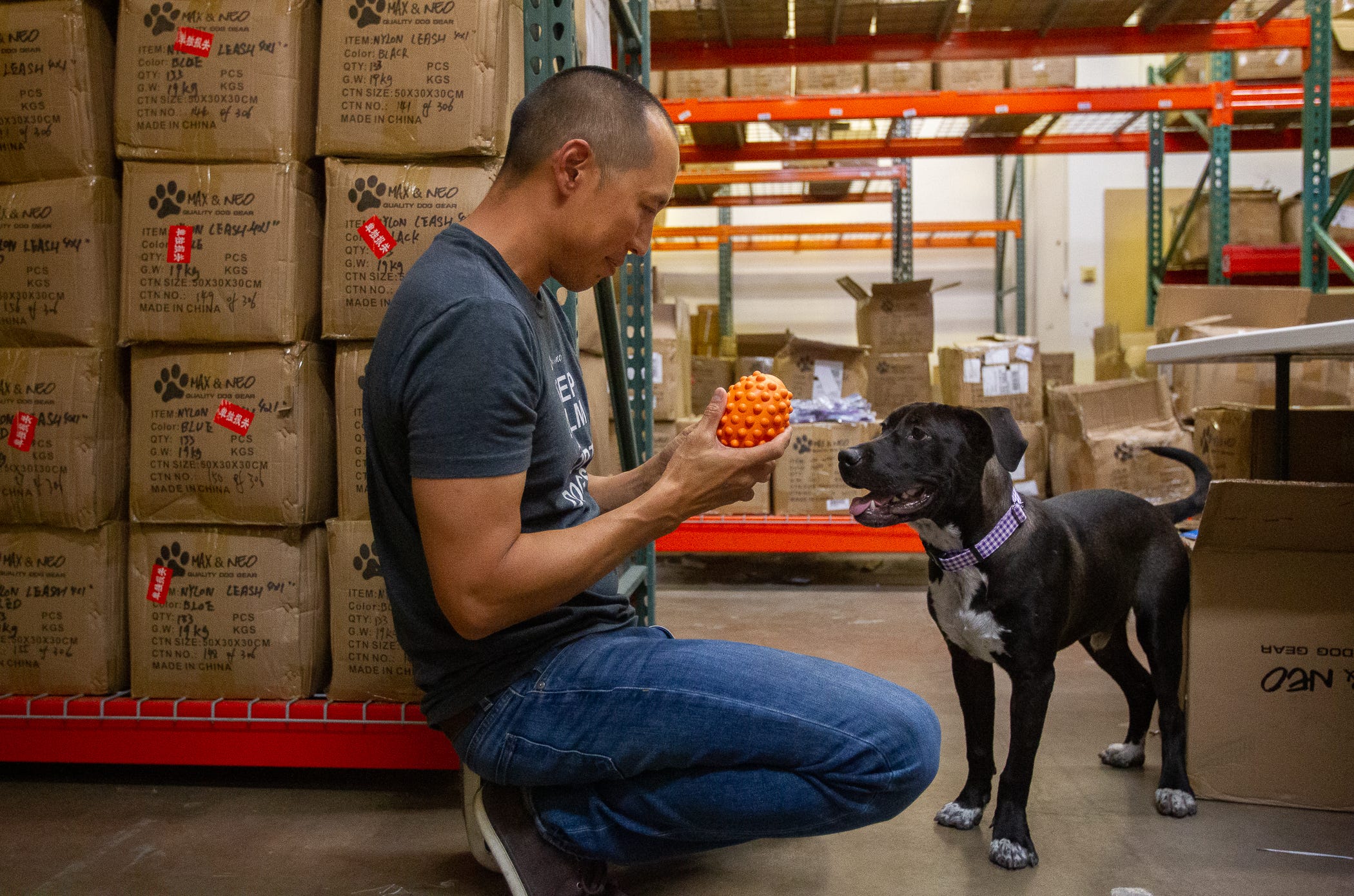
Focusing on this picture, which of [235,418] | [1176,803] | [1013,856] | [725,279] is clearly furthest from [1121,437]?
[725,279]

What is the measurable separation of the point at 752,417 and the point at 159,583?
1.57m

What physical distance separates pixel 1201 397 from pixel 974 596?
12.0 feet

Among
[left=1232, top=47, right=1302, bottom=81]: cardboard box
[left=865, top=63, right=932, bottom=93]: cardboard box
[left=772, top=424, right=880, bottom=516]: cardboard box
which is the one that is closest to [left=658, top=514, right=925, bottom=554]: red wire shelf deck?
[left=772, top=424, right=880, bottom=516]: cardboard box

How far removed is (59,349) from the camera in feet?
6.87

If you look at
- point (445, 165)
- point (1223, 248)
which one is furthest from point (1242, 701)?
point (1223, 248)

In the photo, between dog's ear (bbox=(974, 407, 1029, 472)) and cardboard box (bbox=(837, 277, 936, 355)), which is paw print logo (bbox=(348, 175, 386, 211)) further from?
cardboard box (bbox=(837, 277, 936, 355))

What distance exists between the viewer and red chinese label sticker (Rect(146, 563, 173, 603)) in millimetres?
2090

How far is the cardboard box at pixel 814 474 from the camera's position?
4.49 m

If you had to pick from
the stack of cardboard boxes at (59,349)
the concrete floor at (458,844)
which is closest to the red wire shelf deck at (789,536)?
the concrete floor at (458,844)

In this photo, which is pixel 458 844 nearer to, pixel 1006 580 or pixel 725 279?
pixel 1006 580

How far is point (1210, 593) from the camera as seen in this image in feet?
6.68

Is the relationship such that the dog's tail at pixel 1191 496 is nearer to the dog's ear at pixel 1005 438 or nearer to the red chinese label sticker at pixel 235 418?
the dog's ear at pixel 1005 438

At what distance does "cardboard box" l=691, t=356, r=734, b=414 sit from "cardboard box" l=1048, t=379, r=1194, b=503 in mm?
1863

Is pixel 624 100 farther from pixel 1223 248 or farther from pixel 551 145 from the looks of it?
pixel 1223 248
